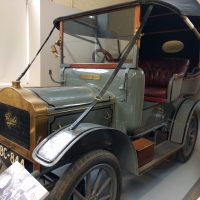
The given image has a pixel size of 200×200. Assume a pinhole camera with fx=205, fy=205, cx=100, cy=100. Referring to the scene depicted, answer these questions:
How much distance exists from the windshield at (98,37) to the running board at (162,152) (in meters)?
1.05

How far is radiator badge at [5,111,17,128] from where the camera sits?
1.71m

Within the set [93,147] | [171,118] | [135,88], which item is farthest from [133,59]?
[171,118]

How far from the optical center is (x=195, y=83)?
3.08 meters

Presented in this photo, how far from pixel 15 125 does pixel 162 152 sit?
163 centimetres

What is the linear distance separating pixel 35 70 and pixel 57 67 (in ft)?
1.24

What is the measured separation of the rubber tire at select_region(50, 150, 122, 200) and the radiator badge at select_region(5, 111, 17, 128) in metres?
0.65

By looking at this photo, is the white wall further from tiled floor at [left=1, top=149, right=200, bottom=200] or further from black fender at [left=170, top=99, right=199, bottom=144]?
black fender at [left=170, top=99, right=199, bottom=144]

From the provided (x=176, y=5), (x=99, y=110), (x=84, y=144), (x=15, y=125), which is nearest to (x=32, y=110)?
(x=15, y=125)

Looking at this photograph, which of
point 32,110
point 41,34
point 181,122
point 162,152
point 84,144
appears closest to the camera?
point 32,110

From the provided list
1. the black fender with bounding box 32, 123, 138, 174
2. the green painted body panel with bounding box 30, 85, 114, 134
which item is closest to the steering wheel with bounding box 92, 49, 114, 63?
the green painted body panel with bounding box 30, 85, 114, 134

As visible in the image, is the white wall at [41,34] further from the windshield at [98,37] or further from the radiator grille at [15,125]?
the radiator grille at [15,125]

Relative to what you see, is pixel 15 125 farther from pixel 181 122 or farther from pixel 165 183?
pixel 181 122

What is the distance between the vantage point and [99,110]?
6.45 feet

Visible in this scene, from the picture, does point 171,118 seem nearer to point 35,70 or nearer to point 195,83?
point 195,83
